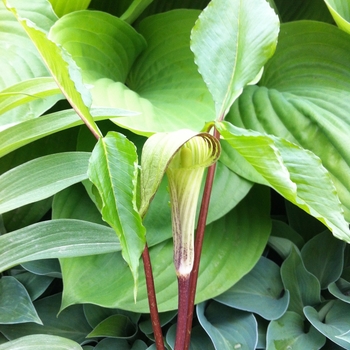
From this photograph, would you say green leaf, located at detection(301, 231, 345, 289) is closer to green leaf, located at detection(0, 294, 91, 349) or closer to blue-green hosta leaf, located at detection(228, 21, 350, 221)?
blue-green hosta leaf, located at detection(228, 21, 350, 221)

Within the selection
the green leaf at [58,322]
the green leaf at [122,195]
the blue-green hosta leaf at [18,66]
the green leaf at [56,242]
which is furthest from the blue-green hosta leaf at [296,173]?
the green leaf at [58,322]

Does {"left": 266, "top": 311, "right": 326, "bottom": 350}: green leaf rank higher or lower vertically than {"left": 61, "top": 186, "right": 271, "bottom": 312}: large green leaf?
lower

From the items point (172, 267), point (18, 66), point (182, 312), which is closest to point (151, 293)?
point (182, 312)

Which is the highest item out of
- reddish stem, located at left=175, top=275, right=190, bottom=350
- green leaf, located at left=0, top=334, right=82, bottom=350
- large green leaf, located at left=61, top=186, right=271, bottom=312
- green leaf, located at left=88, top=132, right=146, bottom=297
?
green leaf, located at left=88, top=132, right=146, bottom=297

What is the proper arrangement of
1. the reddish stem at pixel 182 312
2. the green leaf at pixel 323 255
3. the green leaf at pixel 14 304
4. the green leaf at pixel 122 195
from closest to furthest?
the green leaf at pixel 122 195 → the reddish stem at pixel 182 312 → the green leaf at pixel 14 304 → the green leaf at pixel 323 255

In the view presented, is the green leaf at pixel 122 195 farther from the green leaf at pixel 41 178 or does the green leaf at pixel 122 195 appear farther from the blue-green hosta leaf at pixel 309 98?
the blue-green hosta leaf at pixel 309 98

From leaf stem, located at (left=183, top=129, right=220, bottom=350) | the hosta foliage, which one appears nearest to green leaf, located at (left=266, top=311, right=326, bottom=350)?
the hosta foliage
